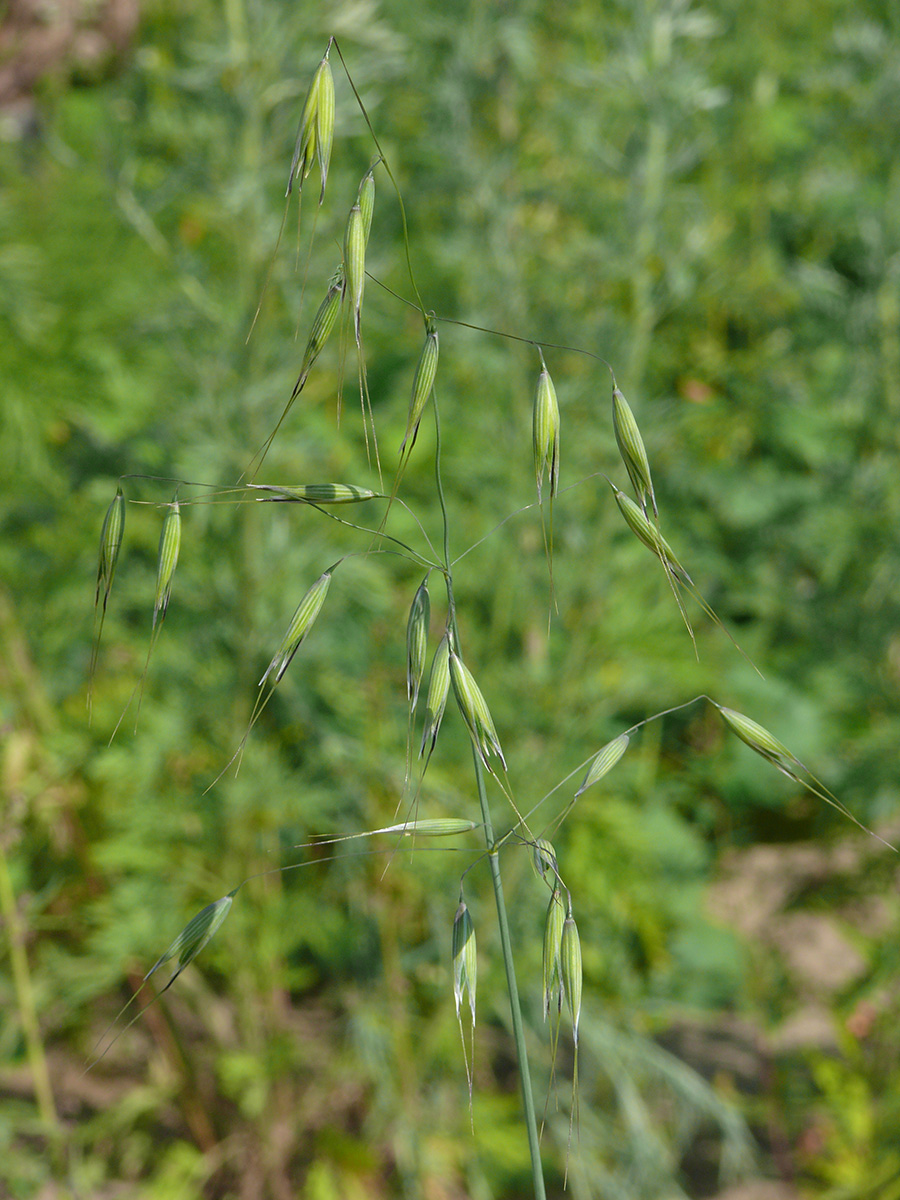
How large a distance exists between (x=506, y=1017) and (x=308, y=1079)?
16.6 inches

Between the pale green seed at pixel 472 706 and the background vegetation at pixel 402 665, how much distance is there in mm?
794

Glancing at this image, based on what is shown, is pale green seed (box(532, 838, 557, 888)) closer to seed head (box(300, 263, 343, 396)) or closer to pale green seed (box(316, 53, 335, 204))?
seed head (box(300, 263, 343, 396))

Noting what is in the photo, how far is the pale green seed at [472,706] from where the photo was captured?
0.63m

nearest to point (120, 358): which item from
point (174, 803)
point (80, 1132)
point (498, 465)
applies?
point (498, 465)

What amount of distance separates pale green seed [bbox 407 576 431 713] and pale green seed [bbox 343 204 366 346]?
0.19 m

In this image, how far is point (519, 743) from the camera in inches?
74.0

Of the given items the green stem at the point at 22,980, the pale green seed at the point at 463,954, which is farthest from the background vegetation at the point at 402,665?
the pale green seed at the point at 463,954

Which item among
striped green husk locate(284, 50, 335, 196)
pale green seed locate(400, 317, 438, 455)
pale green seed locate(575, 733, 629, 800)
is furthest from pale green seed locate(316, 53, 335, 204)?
pale green seed locate(575, 733, 629, 800)

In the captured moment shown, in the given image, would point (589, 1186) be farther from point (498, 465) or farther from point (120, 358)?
point (120, 358)

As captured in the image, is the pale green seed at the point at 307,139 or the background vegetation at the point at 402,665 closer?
the pale green seed at the point at 307,139

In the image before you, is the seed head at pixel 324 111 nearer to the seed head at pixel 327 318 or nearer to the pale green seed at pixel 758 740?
the seed head at pixel 327 318

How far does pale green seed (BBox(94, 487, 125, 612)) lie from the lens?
691 millimetres

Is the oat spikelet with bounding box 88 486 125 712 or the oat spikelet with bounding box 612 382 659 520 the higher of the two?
the oat spikelet with bounding box 612 382 659 520

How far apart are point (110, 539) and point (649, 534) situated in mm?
371
